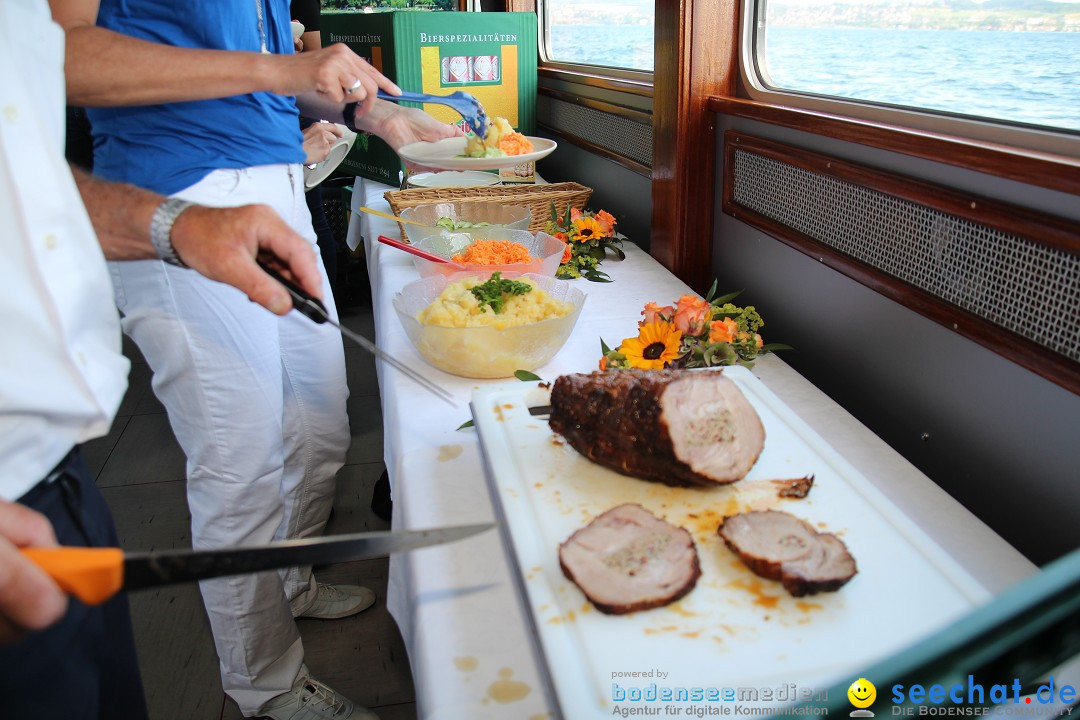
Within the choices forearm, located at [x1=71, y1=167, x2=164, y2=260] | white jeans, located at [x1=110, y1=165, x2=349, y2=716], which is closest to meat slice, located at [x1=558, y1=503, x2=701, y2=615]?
forearm, located at [x1=71, y1=167, x2=164, y2=260]

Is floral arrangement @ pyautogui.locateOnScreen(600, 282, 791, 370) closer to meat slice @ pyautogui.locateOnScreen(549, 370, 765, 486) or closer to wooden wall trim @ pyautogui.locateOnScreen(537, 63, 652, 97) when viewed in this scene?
meat slice @ pyautogui.locateOnScreen(549, 370, 765, 486)

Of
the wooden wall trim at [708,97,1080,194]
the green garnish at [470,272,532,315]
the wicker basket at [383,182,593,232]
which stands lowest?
the green garnish at [470,272,532,315]

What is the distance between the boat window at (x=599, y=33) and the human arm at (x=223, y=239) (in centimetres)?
172

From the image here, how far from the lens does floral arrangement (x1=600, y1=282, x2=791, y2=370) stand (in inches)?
53.1

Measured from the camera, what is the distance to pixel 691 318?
4.54 ft

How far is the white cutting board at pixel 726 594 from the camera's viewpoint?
26.5 inches

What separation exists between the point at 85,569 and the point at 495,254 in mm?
1243

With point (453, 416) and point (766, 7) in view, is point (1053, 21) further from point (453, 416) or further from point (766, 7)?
point (453, 416)

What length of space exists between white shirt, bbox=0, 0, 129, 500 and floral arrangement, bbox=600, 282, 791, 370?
762 mm

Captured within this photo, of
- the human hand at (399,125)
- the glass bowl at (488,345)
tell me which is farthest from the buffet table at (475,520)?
the human hand at (399,125)

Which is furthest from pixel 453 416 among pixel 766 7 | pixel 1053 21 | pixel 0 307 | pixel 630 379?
pixel 766 7

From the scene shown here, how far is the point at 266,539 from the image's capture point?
65.1 inches

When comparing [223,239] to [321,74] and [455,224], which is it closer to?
[321,74]

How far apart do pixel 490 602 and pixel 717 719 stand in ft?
0.97
